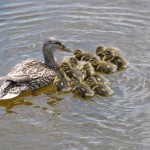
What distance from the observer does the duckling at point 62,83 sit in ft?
22.0

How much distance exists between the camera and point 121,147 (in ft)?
18.0

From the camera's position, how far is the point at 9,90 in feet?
21.7

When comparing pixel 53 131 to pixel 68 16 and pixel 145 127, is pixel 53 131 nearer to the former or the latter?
pixel 145 127

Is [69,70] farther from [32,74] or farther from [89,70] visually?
[32,74]

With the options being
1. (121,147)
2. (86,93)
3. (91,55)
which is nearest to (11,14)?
(91,55)

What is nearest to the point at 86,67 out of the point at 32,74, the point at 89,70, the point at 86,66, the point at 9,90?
the point at 86,66

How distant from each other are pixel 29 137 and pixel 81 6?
384 cm

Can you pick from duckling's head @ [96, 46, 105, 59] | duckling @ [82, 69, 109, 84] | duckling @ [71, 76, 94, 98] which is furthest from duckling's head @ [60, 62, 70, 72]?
duckling's head @ [96, 46, 105, 59]

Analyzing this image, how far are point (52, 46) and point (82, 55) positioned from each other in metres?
0.44

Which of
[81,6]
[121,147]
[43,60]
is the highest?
[81,6]

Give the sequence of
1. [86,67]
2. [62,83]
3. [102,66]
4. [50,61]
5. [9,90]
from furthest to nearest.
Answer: [50,61], [102,66], [86,67], [62,83], [9,90]

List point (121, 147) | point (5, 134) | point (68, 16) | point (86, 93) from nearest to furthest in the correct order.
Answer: point (121, 147)
point (5, 134)
point (86, 93)
point (68, 16)

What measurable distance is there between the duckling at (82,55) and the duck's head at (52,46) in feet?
0.55

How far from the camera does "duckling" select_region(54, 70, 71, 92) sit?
264 inches
